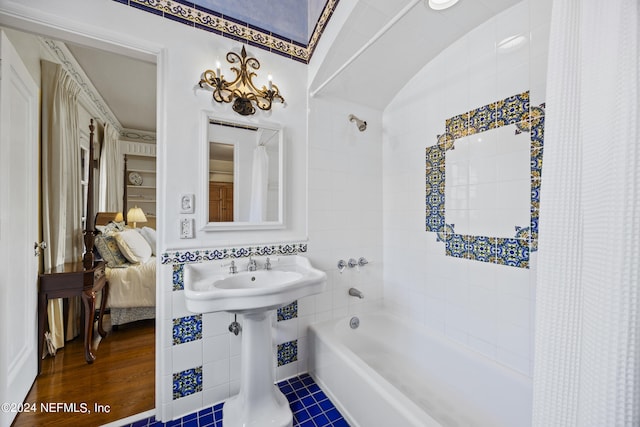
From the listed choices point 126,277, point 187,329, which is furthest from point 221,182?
point 126,277

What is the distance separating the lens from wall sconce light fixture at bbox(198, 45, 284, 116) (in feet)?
4.91

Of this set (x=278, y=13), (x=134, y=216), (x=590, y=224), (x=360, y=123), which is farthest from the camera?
(x=134, y=216)

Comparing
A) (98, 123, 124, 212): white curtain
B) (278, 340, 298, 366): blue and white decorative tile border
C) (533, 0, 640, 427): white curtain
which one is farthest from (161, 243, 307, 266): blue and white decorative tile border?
(98, 123, 124, 212): white curtain

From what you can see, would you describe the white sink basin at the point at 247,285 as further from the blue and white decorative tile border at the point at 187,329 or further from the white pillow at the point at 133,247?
the white pillow at the point at 133,247

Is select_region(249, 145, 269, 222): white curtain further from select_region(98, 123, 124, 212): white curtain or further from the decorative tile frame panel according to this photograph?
select_region(98, 123, 124, 212): white curtain

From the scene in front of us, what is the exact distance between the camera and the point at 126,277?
2.41 m

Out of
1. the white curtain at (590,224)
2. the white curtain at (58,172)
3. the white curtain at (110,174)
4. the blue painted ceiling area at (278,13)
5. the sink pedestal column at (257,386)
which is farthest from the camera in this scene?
the white curtain at (110,174)

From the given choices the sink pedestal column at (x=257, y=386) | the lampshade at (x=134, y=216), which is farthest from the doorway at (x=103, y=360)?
the lampshade at (x=134, y=216)

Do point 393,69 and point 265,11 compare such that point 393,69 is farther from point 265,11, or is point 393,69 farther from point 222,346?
point 222,346

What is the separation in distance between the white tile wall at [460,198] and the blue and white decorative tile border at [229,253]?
32.1 inches

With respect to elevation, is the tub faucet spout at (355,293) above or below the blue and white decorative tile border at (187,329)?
above

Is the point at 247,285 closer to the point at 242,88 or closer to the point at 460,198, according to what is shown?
the point at 242,88

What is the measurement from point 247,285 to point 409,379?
1205 millimetres

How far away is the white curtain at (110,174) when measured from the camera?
346 centimetres
